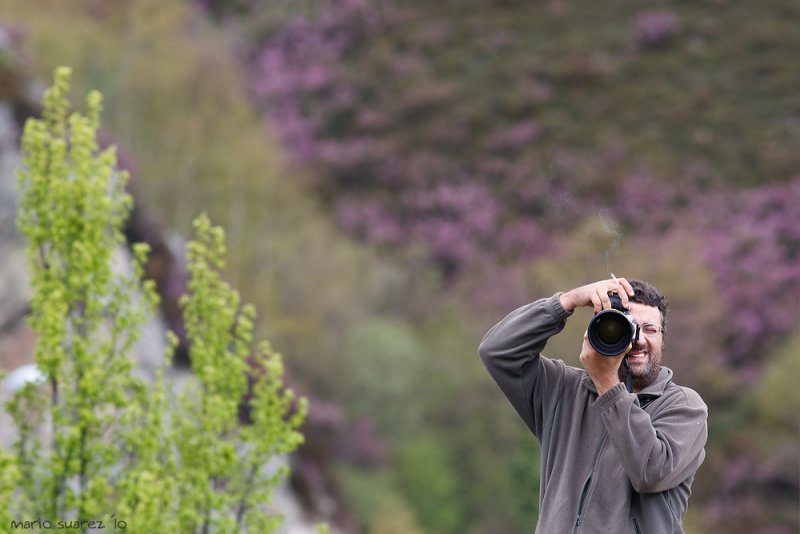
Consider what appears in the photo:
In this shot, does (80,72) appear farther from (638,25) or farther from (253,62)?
(638,25)

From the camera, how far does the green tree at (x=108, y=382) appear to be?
7.70m

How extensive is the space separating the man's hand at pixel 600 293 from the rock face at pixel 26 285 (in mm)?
16766

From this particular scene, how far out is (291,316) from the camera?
3866cm

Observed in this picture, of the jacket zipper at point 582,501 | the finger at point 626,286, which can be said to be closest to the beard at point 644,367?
the finger at point 626,286

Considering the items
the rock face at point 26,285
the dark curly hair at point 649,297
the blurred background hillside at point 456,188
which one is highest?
the blurred background hillside at point 456,188

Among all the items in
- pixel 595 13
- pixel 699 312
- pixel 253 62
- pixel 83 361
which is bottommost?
pixel 83 361

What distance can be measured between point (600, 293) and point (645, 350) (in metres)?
0.32

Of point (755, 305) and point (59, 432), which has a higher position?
point (755, 305)

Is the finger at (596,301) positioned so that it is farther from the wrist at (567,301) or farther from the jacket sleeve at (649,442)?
the jacket sleeve at (649,442)

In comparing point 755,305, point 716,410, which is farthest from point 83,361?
point 755,305

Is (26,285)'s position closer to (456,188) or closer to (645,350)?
(645,350)

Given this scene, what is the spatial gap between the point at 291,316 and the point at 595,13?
30800 millimetres

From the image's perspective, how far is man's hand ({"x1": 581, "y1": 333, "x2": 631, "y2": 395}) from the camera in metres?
4.09

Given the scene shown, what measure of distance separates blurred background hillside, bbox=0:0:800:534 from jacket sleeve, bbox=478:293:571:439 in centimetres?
1735
